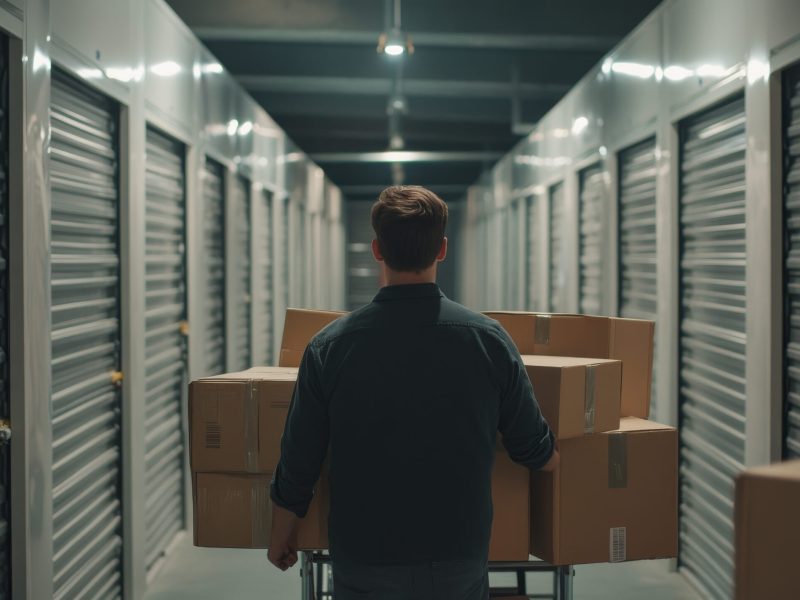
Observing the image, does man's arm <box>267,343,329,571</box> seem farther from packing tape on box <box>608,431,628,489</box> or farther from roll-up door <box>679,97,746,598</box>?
roll-up door <box>679,97,746,598</box>

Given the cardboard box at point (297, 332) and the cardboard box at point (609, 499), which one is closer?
the cardboard box at point (609, 499)

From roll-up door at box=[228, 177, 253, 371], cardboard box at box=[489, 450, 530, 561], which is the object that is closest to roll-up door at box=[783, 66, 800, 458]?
cardboard box at box=[489, 450, 530, 561]

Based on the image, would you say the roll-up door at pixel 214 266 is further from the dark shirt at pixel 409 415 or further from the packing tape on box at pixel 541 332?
the dark shirt at pixel 409 415

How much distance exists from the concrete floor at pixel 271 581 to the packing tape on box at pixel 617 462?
7.03 feet

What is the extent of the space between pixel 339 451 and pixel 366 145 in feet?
42.1

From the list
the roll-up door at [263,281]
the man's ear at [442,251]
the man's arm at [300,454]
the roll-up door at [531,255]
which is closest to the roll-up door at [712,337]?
the man's ear at [442,251]

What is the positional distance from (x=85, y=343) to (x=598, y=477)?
216 cm

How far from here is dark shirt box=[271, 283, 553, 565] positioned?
2020 millimetres

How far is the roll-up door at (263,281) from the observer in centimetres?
767

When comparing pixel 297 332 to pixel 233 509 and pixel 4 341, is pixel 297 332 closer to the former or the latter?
pixel 233 509

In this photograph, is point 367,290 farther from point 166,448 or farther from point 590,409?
point 590,409

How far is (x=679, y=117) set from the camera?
4312mm

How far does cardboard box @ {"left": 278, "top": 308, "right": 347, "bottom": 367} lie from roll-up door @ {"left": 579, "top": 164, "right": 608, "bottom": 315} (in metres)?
3.44

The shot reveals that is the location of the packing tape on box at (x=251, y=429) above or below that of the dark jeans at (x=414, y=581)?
above
